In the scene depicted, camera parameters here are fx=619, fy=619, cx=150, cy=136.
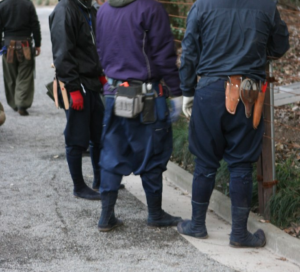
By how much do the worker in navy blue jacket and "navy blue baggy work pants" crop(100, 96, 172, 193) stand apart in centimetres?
29

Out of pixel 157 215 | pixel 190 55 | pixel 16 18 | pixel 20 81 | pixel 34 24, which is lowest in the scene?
pixel 20 81

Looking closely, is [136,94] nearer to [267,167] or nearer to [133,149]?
[133,149]

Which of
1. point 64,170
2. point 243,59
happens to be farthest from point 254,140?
point 64,170

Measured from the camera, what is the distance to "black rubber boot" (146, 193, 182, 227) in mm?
5152

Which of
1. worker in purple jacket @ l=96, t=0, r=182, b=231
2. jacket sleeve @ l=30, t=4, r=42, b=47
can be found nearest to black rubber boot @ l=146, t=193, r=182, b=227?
worker in purple jacket @ l=96, t=0, r=182, b=231

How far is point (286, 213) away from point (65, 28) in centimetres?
243

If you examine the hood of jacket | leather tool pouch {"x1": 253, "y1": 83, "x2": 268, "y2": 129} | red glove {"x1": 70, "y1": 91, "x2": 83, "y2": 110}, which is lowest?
red glove {"x1": 70, "y1": 91, "x2": 83, "y2": 110}

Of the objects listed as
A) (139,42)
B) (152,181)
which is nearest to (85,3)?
(139,42)

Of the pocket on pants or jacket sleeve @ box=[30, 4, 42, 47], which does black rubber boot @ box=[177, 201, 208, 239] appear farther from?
jacket sleeve @ box=[30, 4, 42, 47]

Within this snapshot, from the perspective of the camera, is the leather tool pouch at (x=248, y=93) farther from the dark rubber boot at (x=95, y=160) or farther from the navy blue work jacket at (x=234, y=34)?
the dark rubber boot at (x=95, y=160)

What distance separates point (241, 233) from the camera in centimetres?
478

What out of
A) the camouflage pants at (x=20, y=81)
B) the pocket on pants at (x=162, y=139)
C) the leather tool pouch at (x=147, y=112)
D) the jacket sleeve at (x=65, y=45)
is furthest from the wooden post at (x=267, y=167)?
the camouflage pants at (x=20, y=81)

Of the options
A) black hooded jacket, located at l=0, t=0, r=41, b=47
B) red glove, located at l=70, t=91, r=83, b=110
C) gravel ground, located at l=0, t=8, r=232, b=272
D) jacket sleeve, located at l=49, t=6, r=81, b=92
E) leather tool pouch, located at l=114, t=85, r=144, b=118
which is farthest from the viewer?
black hooded jacket, located at l=0, t=0, r=41, b=47

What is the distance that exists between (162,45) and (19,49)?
18.1 ft
